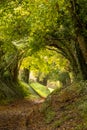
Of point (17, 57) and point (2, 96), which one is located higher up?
point (17, 57)

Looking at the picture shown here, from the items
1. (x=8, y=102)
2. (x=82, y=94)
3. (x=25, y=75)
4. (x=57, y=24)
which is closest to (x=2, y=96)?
(x=8, y=102)

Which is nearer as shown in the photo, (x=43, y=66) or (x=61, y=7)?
(x=61, y=7)

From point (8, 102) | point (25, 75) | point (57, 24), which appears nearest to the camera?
point (57, 24)

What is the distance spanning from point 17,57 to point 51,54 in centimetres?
351

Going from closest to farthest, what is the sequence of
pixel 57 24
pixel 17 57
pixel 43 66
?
1. pixel 57 24
2. pixel 17 57
3. pixel 43 66

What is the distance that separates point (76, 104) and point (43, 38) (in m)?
7.62

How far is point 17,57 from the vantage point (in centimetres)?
3475

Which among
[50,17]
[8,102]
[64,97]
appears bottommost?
[8,102]

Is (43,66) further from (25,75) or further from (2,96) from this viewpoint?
(25,75)

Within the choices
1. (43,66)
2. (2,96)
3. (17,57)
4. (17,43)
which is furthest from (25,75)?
(17,43)

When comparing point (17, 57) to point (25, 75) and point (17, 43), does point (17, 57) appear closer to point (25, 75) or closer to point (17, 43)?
point (17, 43)

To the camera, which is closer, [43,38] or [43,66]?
[43,38]

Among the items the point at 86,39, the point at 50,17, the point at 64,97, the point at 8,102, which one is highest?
the point at 50,17

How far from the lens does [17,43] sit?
82.2ft
